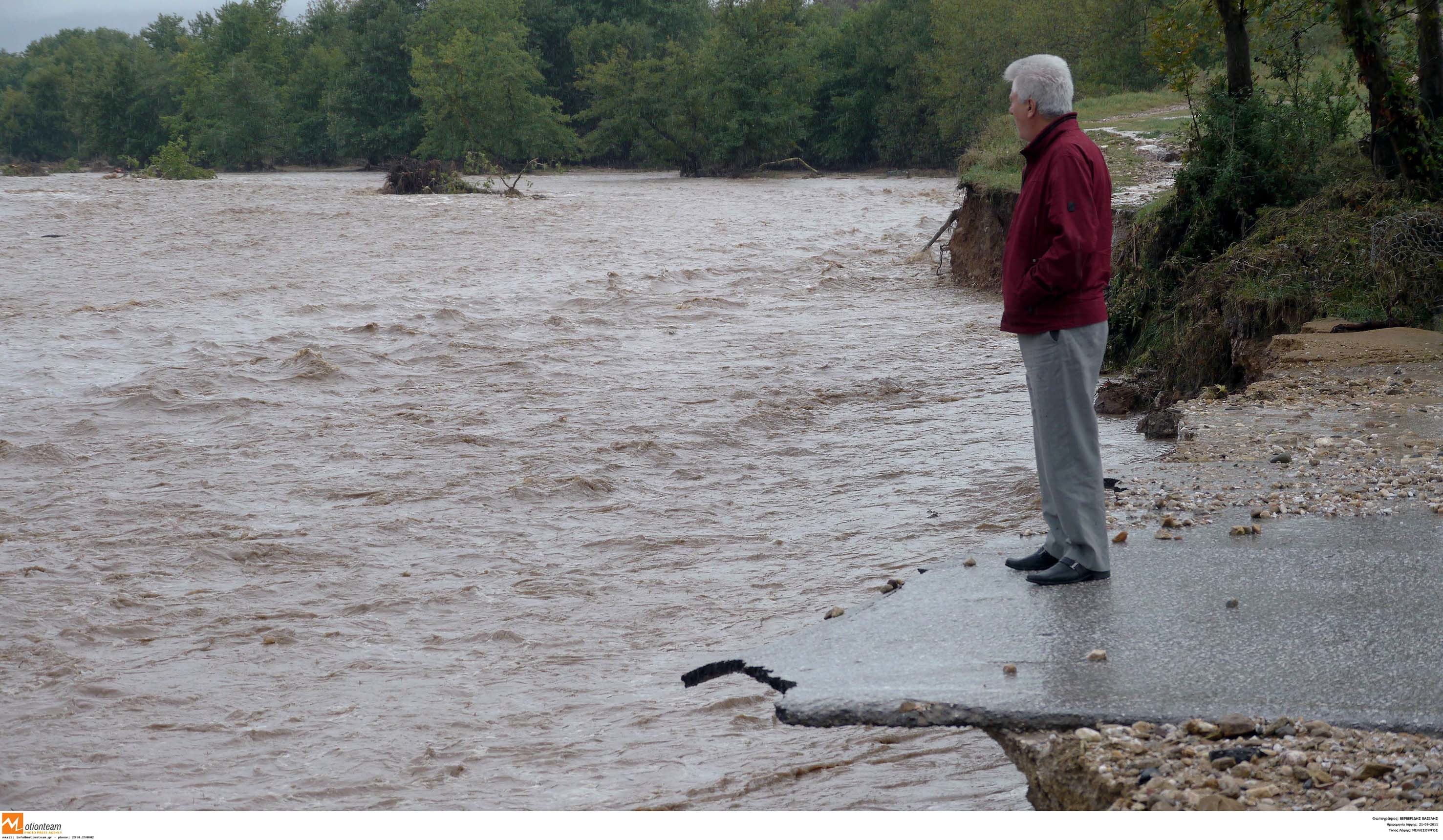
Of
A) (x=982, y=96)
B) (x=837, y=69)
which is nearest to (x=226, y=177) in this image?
(x=837, y=69)

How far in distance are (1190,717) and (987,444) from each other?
246 inches

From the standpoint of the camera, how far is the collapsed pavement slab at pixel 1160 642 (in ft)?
12.8

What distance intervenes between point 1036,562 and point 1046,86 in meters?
1.97

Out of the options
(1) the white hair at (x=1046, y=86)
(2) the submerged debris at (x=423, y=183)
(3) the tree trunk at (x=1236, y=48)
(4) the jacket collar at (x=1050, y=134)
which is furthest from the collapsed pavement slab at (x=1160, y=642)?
(2) the submerged debris at (x=423, y=183)

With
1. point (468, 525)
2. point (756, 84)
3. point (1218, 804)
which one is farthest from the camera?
point (756, 84)

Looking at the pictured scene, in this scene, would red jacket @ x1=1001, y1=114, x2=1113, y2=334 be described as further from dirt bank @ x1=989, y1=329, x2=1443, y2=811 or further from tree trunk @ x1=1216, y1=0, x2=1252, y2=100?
tree trunk @ x1=1216, y1=0, x2=1252, y2=100

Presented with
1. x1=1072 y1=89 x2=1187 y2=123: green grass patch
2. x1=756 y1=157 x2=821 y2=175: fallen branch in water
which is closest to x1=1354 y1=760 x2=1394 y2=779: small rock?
x1=1072 y1=89 x2=1187 y2=123: green grass patch

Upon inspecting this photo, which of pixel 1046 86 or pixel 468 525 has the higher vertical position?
pixel 1046 86

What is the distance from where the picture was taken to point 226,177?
187 ft

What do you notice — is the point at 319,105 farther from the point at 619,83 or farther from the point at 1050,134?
the point at 1050,134

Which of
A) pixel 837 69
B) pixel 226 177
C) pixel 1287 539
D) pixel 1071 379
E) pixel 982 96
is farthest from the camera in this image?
pixel 837 69

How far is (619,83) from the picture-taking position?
5925cm

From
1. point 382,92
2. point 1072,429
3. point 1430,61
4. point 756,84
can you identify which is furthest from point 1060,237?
point 382,92

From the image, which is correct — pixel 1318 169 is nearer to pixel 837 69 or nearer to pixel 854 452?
pixel 854 452
